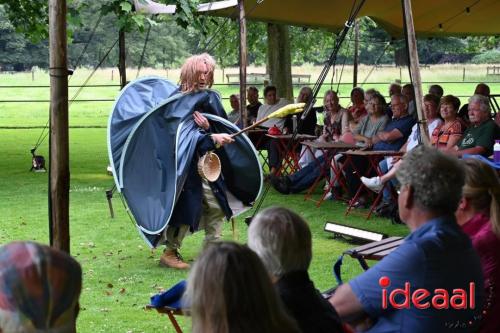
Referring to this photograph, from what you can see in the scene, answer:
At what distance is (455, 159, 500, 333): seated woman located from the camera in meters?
3.86

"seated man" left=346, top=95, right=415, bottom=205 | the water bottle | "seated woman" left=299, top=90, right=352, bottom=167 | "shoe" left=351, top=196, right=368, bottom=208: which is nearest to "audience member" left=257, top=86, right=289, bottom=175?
"seated woman" left=299, top=90, right=352, bottom=167

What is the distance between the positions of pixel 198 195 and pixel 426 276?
13.7ft

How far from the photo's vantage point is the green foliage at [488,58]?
166 ft

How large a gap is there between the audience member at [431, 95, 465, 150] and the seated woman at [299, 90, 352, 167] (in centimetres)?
216

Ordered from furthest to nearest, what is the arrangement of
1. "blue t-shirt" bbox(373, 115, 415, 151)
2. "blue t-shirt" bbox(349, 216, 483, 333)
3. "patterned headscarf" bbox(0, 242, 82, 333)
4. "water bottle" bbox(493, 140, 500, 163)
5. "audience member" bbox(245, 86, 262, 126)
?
1. "audience member" bbox(245, 86, 262, 126)
2. "blue t-shirt" bbox(373, 115, 415, 151)
3. "water bottle" bbox(493, 140, 500, 163)
4. "blue t-shirt" bbox(349, 216, 483, 333)
5. "patterned headscarf" bbox(0, 242, 82, 333)

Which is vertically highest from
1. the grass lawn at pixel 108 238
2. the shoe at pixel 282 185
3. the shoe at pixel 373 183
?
the shoe at pixel 373 183

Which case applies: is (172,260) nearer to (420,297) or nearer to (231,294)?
(420,297)

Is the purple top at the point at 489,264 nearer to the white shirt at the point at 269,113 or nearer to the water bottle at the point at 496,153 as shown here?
the water bottle at the point at 496,153

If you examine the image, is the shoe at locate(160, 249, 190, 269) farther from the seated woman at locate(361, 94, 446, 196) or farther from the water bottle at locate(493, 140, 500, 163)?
the seated woman at locate(361, 94, 446, 196)

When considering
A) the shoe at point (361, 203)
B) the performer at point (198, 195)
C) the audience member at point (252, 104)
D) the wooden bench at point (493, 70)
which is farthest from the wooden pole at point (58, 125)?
the wooden bench at point (493, 70)

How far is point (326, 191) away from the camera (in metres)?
11.4

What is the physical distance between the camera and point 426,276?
3.40 metres

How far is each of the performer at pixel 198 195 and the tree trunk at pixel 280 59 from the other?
462 inches

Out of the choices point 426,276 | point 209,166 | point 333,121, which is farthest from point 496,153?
point 426,276
